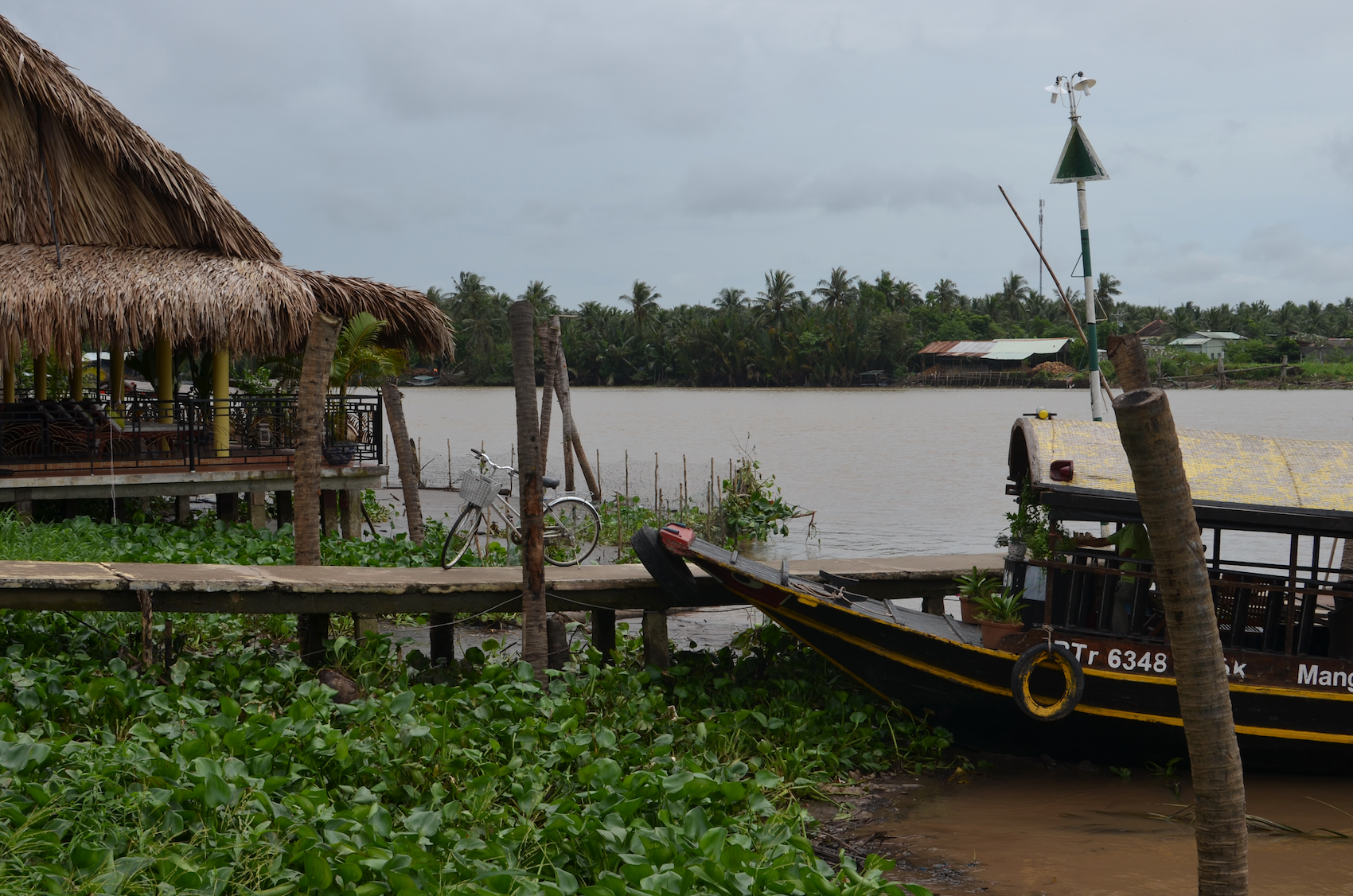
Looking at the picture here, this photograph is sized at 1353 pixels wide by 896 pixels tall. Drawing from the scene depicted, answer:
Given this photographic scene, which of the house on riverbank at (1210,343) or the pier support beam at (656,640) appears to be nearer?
the pier support beam at (656,640)

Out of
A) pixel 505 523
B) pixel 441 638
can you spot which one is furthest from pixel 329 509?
pixel 441 638

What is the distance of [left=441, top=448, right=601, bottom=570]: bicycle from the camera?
828cm

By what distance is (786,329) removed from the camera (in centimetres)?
6369

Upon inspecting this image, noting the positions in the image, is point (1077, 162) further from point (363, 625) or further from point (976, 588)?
point (363, 625)

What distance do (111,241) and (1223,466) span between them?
1049cm

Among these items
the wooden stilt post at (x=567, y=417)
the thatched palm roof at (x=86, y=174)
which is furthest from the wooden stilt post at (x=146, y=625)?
the wooden stilt post at (x=567, y=417)

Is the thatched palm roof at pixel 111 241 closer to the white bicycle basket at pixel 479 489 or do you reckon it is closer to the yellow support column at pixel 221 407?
the yellow support column at pixel 221 407

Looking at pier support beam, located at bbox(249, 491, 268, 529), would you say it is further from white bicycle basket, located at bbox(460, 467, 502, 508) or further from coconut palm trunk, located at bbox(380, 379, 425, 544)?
white bicycle basket, located at bbox(460, 467, 502, 508)

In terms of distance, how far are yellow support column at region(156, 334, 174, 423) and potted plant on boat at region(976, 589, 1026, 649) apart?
9265 millimetres

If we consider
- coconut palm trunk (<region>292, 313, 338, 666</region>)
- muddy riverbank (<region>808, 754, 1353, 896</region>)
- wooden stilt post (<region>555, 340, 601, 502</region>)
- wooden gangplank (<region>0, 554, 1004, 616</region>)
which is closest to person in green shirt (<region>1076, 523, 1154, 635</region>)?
muddy riverbank (<region>808, 754, 1353, 896</region>)

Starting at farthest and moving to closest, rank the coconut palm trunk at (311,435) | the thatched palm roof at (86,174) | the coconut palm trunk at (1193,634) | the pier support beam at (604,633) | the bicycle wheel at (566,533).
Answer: the thatched palm roof at (86,174), the bicycle wheel at (566,533), the pier support beam at (604,633), the coconut palm trunk at (311,435), the coconut palm trunk at (1193,634)

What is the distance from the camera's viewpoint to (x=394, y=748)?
4691 millimetres

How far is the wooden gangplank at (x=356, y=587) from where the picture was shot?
18.6ft

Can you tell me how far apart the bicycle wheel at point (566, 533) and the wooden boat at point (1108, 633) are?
2.74 meters
